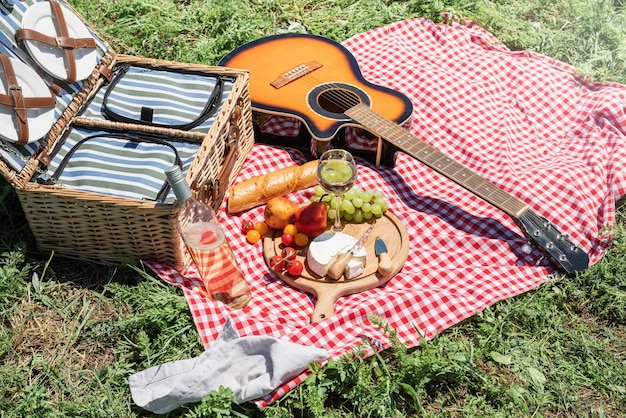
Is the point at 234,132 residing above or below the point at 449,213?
above

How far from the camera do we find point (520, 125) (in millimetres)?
4258

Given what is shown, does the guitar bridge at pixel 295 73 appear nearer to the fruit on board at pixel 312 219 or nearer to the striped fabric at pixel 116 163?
the striped fabric at pixel 116 163

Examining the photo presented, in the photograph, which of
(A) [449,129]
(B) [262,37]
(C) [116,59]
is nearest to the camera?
(C) [116,59]

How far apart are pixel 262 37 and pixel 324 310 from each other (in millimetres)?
2257

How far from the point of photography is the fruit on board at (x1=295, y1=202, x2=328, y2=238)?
11.1ft

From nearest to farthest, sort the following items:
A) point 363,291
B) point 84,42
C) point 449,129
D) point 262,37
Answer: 1. point 363,291
2. point 84,42
3. point 449,129
4. point 262,37

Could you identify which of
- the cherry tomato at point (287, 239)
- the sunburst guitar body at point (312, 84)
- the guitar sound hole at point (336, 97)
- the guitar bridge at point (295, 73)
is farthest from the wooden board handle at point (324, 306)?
the guitar bridge at point (295, 73)

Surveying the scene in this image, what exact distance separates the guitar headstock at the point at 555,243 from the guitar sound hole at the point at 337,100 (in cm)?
122

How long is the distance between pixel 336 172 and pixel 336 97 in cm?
95

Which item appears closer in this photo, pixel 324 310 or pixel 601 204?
pixel 324 310

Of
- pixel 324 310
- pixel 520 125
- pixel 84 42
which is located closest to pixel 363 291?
pixel 324 310

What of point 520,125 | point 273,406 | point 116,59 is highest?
point 116,59

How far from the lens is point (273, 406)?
284 cm

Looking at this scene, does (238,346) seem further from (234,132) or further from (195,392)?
(234,132)
